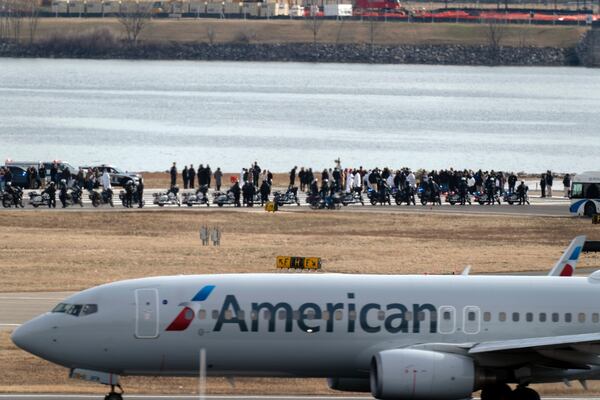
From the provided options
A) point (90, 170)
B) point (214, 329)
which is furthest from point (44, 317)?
point (90, 170)

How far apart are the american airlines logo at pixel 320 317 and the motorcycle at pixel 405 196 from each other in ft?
209

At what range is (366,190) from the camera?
337ft

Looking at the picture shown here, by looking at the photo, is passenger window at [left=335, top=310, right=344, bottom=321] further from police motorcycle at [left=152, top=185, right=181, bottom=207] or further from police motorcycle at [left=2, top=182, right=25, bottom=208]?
police motorcycle at [left=152, top=185, right=181, bottom=207]

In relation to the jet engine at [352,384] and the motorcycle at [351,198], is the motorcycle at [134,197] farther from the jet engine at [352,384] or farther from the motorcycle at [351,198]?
the jet engine at [352,384]

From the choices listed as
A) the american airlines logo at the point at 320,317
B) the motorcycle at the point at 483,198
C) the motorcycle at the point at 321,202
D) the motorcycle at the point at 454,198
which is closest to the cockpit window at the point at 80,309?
the american airlines logo at the point at 320,317

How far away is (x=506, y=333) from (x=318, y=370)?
15.2ft

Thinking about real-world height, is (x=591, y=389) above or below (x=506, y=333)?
below

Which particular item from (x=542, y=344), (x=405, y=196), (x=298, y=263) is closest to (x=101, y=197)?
(x=405, y=196)

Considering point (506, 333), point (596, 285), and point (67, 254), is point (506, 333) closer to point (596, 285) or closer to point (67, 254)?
point (596, 285)

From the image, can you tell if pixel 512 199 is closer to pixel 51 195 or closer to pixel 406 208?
pixel 406 208

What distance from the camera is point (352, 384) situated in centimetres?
3431

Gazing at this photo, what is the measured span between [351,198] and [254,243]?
78.6ft

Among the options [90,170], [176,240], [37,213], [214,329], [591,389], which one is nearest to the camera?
[214,329]

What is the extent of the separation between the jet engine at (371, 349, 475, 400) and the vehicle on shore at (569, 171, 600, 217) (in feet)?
200
